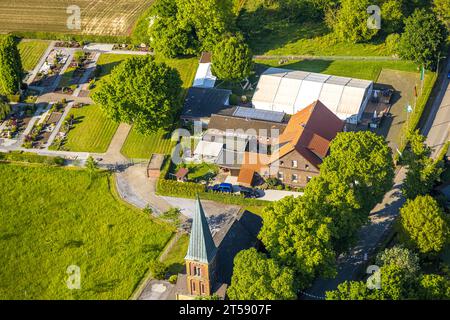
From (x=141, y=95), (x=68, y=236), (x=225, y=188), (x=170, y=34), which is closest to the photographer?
(x=68, y=236)

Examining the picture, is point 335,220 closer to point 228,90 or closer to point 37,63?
point 228,90

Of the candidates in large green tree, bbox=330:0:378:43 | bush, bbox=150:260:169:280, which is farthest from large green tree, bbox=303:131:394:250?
large green tree, bbox=330:0:378:43

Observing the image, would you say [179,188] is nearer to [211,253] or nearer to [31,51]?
[211,253]

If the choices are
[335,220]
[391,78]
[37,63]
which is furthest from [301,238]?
[37,63]

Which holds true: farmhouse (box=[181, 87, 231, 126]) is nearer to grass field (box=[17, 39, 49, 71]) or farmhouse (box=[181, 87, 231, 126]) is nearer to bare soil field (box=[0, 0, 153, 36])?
bare soil field (box=[0, 0, 153, 36])

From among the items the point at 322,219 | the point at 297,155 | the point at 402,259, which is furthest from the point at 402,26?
the point at 402,259

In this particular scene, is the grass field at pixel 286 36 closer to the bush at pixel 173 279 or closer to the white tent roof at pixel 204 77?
the white tent roof at pixel 204 77
